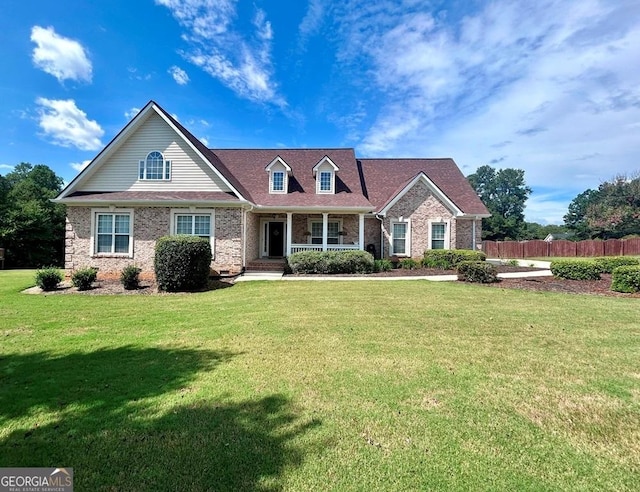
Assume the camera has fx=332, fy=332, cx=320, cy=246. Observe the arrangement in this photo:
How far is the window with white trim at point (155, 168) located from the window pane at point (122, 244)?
2858 millimetres

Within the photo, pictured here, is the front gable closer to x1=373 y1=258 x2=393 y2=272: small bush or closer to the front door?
the front door

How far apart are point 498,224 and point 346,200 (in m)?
53.4

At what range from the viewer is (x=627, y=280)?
35.5 feet

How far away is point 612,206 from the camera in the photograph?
54312mm

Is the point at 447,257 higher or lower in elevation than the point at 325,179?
lower

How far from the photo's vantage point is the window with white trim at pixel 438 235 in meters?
19.3

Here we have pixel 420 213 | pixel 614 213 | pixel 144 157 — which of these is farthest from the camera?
pixel 614 213

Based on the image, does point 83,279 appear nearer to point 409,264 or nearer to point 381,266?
point 381,266

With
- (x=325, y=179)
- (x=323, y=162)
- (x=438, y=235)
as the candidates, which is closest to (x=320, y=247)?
(x=325, y=179)

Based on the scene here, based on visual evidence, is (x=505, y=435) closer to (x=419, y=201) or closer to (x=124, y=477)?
(x=124, y=477)

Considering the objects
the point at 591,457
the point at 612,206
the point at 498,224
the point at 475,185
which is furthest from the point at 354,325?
the point at 475,185

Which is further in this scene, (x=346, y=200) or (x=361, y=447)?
(x=346, y=200)

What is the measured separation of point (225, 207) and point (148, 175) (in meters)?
3.98

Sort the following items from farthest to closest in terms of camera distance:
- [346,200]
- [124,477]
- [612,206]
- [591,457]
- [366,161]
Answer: [612,206] < [366,161] < [346,200] < [591,457] < [124,477]
